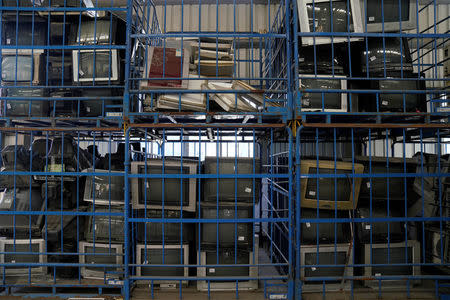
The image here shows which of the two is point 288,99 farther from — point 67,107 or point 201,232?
point 67,107

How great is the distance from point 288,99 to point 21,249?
12.6ft

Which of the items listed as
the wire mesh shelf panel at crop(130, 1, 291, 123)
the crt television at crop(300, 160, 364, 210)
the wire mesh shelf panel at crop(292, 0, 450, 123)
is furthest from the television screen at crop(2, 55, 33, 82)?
the crt television at crop(300, 160, 364, 210)

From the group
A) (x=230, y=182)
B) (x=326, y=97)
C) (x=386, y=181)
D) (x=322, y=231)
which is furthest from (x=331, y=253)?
(x=326, y=97)

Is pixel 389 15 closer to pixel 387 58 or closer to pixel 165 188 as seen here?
pixel 387 58

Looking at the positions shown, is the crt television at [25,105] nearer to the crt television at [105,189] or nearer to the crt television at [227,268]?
the crt television at [105,189]

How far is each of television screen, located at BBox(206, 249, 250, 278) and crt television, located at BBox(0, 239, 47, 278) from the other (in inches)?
82.9

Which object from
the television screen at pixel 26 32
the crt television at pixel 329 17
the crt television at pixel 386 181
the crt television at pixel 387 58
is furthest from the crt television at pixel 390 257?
the television screen at pixel 26 32

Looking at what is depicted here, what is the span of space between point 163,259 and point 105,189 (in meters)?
1.17

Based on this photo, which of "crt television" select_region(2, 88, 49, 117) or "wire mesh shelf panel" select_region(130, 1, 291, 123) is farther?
"crt television" select_region(2, 88, 49, 117)

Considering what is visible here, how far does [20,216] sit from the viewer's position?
144 inches

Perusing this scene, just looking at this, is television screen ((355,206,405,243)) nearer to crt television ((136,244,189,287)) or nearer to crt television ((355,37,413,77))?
crt television ((355,37,413,77))

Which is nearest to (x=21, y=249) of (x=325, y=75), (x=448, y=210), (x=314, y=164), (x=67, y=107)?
(x=67, y=107)

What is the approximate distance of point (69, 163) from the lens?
3727 millimetres

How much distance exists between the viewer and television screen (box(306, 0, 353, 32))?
3531 millimetres
